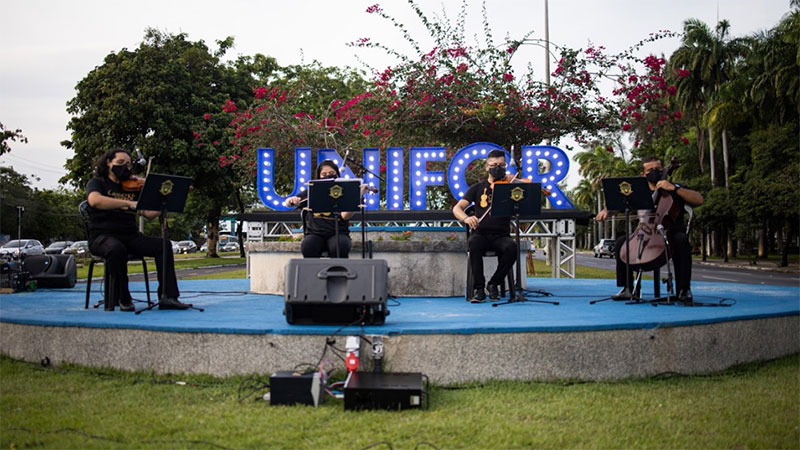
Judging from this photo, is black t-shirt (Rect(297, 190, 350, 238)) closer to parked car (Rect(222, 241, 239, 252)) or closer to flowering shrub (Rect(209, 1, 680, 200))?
flowering shrub (Rect(209, 1, 680, 200))

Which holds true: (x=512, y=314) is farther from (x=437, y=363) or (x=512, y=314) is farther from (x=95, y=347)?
(x=95, y=347)

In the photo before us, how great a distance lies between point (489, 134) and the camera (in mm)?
14242

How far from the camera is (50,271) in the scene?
393 inches

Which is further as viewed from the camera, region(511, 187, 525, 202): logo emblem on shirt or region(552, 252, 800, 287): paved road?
region(552, 252, 800, 287): paved road

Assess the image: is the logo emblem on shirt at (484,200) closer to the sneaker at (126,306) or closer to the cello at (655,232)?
the cello at (655,232)

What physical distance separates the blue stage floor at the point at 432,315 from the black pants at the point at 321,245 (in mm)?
689

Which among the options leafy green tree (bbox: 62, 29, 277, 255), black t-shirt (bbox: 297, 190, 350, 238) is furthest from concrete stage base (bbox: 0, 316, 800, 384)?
leafy green tree (bbox: 62, 29, 277, 255)

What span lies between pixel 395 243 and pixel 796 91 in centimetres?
3586

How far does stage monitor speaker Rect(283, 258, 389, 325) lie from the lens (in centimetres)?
521

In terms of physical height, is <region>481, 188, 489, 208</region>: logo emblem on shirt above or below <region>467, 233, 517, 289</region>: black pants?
above

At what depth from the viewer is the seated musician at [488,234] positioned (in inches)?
304

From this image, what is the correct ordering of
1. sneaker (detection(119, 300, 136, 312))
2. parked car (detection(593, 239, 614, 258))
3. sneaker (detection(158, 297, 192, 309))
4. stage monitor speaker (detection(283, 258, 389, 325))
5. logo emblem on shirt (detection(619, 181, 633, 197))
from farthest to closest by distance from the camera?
1. parked car (detection(593, 239, 614, 258))
2. logo emblem on shirt (detection(619, 181, 633, 197))
3. sneaker (detection(158, 297, 192, 309))
4. sneaker (detection(119, 300, 136, 312))
5. stage monitor speaker (detection(283, 258, 389, 325))

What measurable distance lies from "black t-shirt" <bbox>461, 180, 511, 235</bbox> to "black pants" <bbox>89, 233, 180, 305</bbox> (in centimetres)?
352

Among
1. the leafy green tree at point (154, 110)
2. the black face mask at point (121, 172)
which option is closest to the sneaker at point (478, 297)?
the black face mask at point (121, 172)
